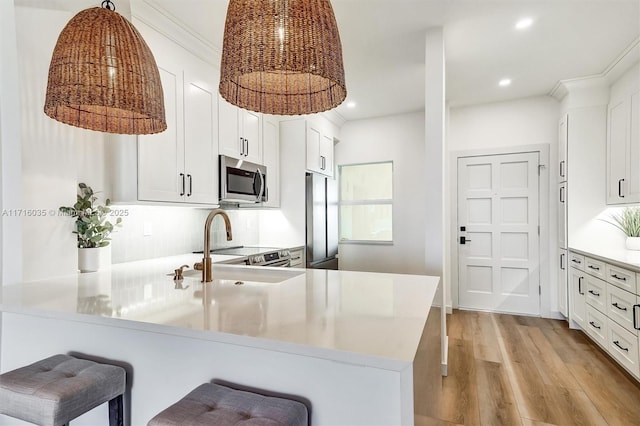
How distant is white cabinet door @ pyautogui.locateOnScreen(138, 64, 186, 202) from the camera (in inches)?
84.2

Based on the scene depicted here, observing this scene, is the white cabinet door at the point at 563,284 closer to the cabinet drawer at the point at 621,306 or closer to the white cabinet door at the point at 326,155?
the cabinet drawer at the point at 621,306

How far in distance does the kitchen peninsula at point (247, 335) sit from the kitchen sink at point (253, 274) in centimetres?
30

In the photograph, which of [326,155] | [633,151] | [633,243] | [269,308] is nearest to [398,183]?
[326,155]

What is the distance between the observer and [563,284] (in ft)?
12.6

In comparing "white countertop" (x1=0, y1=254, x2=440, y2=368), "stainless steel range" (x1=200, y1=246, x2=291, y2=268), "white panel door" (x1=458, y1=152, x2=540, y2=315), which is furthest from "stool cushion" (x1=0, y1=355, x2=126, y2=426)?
"white panel door" (x1=458, y1=152, x2=540, y2=315)

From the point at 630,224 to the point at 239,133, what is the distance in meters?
3.92

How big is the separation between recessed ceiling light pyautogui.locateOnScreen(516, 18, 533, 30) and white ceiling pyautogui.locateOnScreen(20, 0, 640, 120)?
0.04m

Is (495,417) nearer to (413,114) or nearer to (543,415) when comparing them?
(543,415)

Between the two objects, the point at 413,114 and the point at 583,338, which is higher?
the point at 413,114

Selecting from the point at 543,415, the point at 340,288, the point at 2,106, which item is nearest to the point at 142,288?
the point at 340,288

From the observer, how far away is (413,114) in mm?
4633

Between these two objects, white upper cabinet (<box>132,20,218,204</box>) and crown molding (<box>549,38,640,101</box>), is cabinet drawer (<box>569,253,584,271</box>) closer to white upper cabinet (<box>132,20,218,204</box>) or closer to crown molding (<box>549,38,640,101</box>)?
crown molding (<box>549,38,640,101</box>)

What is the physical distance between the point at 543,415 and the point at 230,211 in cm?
306

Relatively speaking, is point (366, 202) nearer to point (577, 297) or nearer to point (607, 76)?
point (577, 297)
